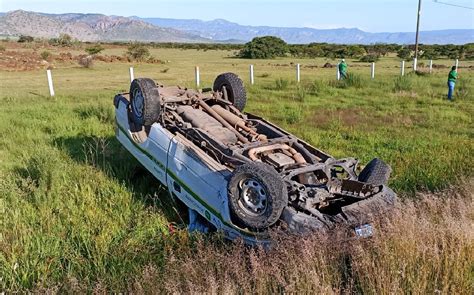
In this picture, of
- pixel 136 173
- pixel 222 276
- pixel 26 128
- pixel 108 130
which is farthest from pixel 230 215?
pixel 26 128

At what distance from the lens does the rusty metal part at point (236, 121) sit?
6.01 metres

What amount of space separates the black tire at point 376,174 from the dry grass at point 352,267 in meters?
1.17

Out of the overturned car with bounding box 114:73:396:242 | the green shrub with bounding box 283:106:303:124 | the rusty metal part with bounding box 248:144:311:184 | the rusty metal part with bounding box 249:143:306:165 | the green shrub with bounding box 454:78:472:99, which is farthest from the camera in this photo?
the green shrub with bounding box 454:78:472:99

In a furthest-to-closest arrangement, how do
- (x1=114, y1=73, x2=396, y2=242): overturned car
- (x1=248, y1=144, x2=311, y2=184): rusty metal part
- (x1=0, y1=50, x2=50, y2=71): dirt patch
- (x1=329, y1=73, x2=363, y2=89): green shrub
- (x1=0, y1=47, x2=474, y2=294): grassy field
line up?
(x1=0, y1=50, x2=50, y2=71): dirt patch, (x1=329, y1=73, x2=363, y2=89): green shrub, (x1=248, y1=144, x2=311, y2=184): rusty metal part, (x1=114, y1=73, x2=396, y2=242): overturned car, (x1=0, y1=47, x2=474, y2=294): grassy field

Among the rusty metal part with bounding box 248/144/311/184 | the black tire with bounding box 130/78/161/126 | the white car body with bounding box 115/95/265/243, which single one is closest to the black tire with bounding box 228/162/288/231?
the white car body with bounding box 115/95/265/243

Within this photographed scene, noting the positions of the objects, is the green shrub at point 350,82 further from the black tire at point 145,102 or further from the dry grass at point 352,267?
the dry grass at point 352,267

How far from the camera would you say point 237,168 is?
4363mm

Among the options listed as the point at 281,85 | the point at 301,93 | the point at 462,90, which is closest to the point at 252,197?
the point at 301,93

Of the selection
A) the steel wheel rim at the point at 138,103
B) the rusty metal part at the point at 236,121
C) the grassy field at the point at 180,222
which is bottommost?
the grassy field at the point at 180,222

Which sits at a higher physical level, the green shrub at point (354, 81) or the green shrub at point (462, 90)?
the green shrub at point (354, 81)

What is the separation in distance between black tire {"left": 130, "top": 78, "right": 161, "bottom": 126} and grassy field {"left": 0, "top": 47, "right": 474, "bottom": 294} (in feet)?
3.19

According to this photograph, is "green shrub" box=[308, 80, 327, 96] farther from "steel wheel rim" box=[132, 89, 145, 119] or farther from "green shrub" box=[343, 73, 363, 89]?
"steel wheel rim" box=[132, 89, 145, 119]

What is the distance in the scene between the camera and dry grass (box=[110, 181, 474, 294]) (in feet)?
10.0

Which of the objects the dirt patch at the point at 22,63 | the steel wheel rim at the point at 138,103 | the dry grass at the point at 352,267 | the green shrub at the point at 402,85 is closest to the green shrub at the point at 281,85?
the green shrub at the point at 402,85
